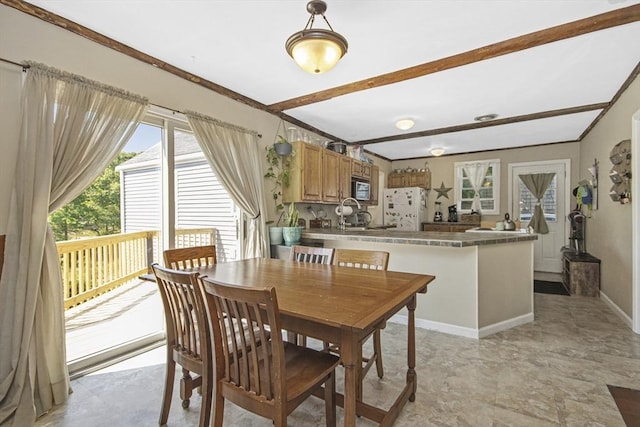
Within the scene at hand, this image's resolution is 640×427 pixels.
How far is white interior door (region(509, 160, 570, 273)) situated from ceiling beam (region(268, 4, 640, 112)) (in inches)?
175

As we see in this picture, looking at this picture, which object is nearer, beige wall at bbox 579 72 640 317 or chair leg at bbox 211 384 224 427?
chair leg at bbox 211 384 224 427

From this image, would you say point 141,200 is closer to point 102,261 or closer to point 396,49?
point 102,261

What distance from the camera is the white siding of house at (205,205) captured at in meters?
3.19

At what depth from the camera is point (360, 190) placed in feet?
17.3

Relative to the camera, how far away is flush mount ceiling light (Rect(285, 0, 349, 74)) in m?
1.80

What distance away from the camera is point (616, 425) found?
174 cm

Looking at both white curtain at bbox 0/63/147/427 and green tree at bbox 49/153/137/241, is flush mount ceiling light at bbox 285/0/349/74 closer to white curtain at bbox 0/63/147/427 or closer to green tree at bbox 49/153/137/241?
white curtain at bbox 0/63/147/427

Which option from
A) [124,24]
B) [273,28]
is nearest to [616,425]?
[273,28]

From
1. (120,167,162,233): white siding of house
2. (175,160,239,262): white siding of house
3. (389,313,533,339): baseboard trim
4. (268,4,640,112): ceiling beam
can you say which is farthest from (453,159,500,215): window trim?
(120,167,162,233): white siding of house

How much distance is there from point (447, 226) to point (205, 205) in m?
5.06

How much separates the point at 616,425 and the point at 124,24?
3999 millimetres

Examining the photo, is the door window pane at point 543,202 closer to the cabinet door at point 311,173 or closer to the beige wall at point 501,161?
the beige wall at point 501,161

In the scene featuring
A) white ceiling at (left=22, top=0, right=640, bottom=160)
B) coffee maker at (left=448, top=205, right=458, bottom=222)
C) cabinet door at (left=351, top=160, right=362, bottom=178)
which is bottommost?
coffee maker at (left=448, top=205, right=458, bottom=222)

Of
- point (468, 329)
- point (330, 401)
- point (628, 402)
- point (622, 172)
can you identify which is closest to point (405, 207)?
point (622, 172)
